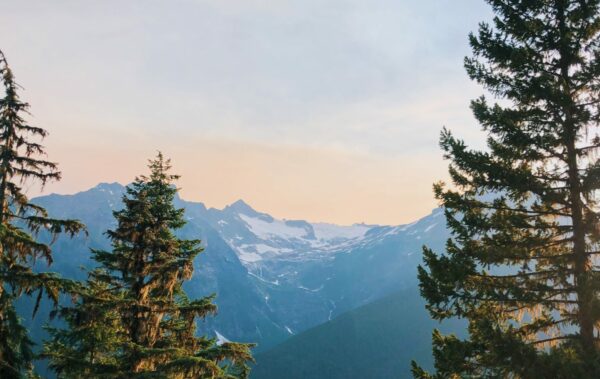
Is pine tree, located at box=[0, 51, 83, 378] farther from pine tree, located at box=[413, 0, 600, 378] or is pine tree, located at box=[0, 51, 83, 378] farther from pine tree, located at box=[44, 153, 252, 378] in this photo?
pine tree, located at box=[413, 0, 600, 378]

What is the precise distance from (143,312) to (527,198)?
1593 centimetres

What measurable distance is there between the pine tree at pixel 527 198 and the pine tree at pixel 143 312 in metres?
9.48

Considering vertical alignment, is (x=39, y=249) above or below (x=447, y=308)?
above

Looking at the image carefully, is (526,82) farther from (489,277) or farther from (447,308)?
(447,308)

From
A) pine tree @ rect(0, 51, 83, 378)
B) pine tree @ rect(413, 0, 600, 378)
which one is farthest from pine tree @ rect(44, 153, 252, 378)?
pine tree @ rect(413, 0, 600, 378)

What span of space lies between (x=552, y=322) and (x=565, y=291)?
5.74 ft

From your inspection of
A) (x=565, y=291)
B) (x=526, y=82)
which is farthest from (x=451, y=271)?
(x=526, y=82)

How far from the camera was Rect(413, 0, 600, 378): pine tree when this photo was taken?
1633cm

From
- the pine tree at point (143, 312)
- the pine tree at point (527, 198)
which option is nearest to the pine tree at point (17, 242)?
the pine tree at point (143, 312)

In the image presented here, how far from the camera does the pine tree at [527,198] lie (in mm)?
16328

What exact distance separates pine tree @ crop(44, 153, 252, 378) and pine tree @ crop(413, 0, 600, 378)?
373 inches

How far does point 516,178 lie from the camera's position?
1695cm

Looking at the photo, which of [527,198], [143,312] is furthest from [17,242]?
[527,198]

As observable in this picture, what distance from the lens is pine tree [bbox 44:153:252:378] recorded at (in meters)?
19.0
